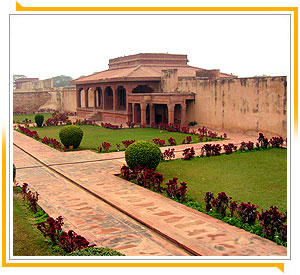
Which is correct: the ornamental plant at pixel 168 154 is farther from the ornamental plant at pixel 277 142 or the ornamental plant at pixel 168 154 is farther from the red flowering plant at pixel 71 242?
the red flowering plant at pixel 71 242

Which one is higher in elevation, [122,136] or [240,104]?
[240,104]

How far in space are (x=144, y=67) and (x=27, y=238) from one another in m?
24.1

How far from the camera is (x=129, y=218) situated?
23.3ft

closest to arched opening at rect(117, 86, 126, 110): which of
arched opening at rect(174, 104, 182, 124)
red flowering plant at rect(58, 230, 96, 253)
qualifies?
arched opening at rect(174, 104, 182, 124)

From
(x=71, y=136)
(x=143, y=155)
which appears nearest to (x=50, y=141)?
(x=71, y=136)

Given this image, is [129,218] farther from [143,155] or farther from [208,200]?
[143,155]

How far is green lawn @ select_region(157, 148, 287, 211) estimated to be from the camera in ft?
27.5

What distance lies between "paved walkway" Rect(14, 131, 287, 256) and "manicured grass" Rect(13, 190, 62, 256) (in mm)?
507

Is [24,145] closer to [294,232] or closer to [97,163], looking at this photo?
[97,163]

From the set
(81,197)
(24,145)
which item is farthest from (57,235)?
(24,145)

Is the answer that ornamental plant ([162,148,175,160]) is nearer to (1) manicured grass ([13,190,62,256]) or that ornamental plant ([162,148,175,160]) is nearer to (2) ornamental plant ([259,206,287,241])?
(1) manicured grass ([13,190,62,256])

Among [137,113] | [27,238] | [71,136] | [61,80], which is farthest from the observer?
[61,80]

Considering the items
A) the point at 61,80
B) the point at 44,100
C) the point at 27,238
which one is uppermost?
the point at 61,80

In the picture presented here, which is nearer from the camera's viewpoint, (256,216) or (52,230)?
(52,230)
